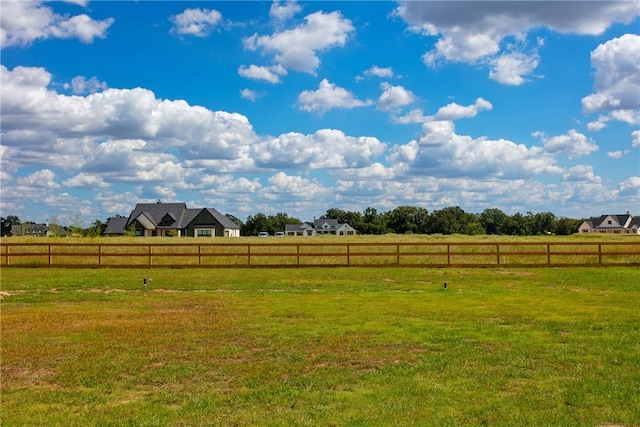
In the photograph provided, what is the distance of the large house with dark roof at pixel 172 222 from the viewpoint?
7975 centimetres

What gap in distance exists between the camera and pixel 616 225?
11575cm

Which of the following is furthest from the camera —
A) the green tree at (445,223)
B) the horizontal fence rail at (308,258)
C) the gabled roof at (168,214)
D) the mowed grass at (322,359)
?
the green tree at (445,223)

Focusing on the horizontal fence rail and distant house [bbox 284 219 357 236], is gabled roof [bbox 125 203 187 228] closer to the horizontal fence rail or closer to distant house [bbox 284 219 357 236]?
the horizontal fence rail

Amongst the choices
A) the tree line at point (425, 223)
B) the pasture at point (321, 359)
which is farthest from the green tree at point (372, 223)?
the pasture at point (321, 359)

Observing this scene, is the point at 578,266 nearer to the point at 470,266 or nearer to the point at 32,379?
the point at 470,266

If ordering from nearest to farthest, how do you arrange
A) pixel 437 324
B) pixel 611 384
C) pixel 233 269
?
pixel 611 384 → pixel 437 324 → pixel 233 269

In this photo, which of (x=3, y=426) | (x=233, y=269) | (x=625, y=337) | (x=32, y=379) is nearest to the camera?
(x=3, y=426)

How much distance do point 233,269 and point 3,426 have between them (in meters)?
20.1

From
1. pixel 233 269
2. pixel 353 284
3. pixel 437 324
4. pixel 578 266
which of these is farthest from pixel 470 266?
pixel 437 324

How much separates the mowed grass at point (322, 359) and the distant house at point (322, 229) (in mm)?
111242

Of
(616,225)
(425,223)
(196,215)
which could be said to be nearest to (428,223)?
(425,223)

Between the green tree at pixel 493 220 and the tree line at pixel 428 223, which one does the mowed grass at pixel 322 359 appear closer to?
the tree line at pixel 428 223

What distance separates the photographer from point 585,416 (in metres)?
5.95

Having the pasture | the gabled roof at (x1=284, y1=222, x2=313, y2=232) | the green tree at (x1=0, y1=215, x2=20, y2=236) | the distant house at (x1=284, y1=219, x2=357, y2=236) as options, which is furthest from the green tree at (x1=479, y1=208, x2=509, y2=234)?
the pasture
